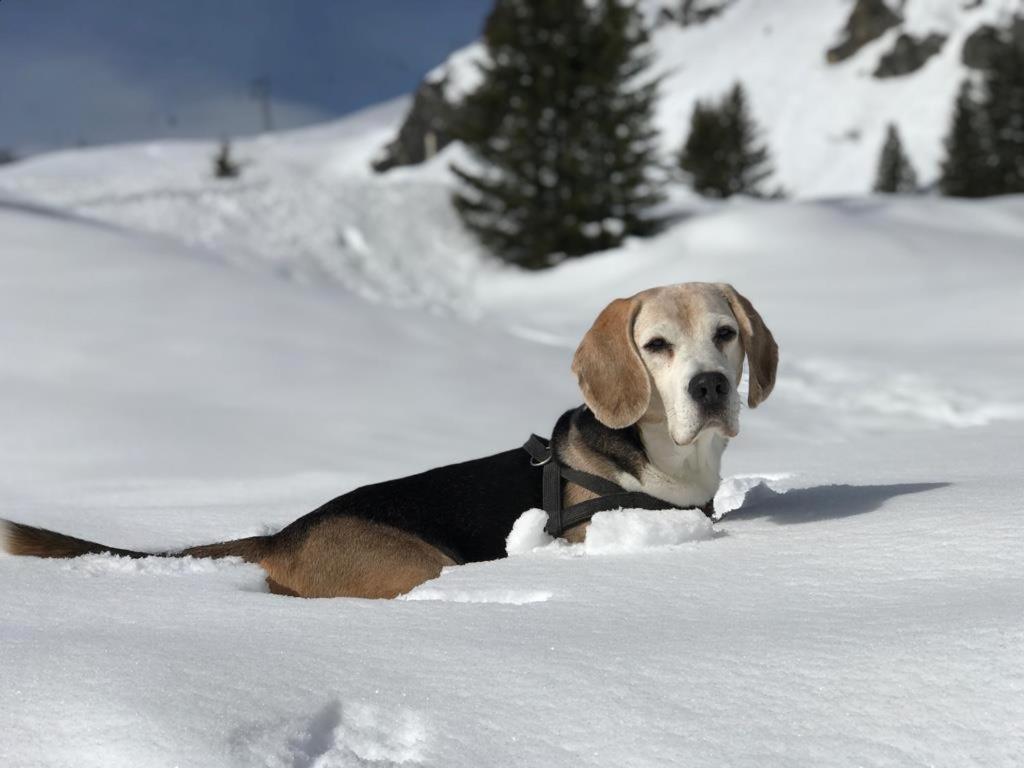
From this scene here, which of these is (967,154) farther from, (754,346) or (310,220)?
(754,346)

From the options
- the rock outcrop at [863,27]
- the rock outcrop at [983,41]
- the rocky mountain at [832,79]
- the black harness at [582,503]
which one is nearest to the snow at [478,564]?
the black harness at [582,503]

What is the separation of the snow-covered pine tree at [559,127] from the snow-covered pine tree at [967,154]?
92.6 feet

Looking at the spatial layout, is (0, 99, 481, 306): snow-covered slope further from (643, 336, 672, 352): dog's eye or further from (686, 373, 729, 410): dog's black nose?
(686, 373, 729, 410): dog's black nose

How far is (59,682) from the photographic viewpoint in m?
1.98

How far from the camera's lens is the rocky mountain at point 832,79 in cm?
6359

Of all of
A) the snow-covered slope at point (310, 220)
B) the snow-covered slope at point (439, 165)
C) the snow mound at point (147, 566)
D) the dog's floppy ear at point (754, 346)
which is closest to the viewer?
the snow mound at point (147, 566)

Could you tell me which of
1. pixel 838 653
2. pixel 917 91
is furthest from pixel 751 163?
pixel 838 653

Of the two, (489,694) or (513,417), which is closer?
(489,694)

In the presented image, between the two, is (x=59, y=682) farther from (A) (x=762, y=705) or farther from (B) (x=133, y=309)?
(B) (x=133, y=309)

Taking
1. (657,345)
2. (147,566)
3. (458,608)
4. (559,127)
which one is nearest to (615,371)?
(657,345)

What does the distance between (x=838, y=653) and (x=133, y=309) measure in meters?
8.95

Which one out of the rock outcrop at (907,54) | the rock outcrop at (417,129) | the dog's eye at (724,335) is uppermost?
the rock outcrop at (907,54)

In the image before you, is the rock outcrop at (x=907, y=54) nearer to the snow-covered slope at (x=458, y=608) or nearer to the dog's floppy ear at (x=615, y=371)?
the snow-covered slope at (x=458, y=608)

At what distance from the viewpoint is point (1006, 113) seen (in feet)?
147
